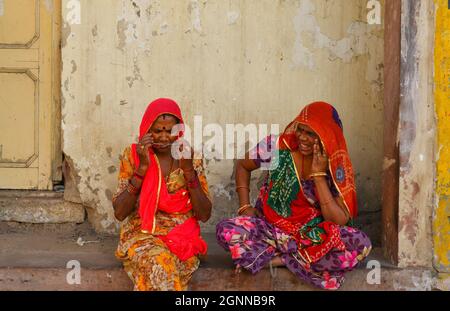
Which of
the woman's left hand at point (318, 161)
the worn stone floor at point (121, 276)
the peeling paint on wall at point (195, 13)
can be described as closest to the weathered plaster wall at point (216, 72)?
the peeling paint on wall at point (195, 13)

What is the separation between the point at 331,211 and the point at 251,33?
162 centimetres

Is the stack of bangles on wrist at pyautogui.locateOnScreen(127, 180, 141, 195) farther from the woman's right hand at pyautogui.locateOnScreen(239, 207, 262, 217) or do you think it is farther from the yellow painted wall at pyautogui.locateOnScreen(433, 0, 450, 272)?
the yellow painted wall at pyautogui.locateOnScreen(433, 0, 450, 272)

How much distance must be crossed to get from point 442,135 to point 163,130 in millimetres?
1623

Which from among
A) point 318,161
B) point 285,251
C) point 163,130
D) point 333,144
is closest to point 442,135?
point 333,144

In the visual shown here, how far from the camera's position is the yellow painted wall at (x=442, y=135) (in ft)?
14.1

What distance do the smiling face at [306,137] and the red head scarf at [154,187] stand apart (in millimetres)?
671

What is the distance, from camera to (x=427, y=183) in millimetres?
4375

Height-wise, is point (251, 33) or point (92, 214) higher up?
point (251, 33)

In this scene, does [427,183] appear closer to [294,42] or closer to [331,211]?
[331,211]

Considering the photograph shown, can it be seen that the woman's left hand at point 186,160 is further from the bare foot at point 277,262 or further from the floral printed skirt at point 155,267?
the bare foot at point 277,262

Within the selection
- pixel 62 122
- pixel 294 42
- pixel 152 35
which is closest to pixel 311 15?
pixel 294 42

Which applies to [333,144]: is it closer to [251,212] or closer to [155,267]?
[251,212]

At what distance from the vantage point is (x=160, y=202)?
165 inches

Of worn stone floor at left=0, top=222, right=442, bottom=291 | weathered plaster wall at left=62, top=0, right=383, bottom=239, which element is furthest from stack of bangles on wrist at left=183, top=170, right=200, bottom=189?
weathered plaster wall at left=62, top=0, right=383, bottom=239
